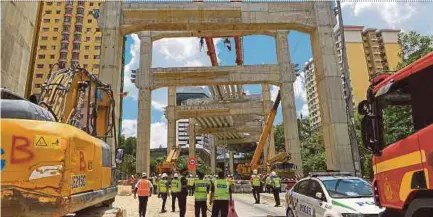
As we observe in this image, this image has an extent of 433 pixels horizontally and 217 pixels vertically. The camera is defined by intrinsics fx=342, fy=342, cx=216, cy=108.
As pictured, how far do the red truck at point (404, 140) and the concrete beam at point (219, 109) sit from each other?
37.3m

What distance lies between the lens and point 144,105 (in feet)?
104

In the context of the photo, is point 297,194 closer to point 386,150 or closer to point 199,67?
point 386,150

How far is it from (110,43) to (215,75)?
1426 cm

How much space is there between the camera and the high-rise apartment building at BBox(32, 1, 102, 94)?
79.2 meters

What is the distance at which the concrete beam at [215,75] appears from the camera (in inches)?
1244

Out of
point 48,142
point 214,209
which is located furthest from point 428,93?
point 214,209

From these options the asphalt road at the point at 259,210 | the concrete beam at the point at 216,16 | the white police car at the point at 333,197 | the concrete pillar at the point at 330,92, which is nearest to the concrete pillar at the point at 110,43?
the concrete beam at the point at 216,16

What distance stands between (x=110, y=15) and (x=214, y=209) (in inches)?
547

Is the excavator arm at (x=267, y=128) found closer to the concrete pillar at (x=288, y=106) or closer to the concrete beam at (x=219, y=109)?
the concrete pillar at (x=288, y=106)

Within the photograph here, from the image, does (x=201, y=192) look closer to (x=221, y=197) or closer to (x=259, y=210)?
(x=221, y=197)

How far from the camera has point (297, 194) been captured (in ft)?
29.9

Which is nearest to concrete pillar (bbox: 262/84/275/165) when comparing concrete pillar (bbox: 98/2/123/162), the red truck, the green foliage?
the green foliage

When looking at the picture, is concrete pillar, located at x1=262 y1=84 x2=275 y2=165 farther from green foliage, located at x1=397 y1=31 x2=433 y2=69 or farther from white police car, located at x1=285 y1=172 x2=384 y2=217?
white police car, located at x1=285 y1=172 x2=384 y2=217

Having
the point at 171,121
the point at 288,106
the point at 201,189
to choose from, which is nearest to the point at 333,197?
the point at 201,189
